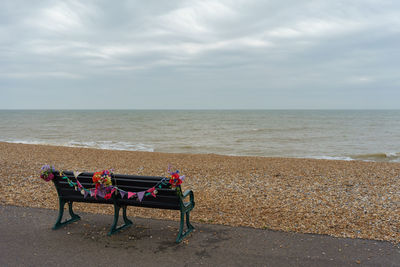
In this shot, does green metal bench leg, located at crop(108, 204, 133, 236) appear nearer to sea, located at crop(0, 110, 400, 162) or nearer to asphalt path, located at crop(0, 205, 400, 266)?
asphalt path, located at crop(0, 205, 400, 266)

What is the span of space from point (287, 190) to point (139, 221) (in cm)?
358

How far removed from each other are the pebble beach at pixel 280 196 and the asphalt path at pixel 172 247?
0.36m

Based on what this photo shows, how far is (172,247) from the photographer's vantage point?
13.3 feet

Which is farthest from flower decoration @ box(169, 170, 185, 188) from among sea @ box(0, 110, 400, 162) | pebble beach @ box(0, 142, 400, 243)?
sea @ box(0, 110, 400, 162)

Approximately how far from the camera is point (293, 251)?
3.88 metres

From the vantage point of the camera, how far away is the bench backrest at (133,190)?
4145 millimetres

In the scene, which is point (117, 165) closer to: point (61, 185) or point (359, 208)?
point (61, 185)

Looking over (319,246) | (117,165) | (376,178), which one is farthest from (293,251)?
(117,165)

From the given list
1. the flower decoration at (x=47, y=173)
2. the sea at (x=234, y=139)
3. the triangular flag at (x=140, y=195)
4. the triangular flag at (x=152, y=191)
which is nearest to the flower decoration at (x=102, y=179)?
the triangular flag at (x=140, y=195)

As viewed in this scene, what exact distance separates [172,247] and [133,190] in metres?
0.90

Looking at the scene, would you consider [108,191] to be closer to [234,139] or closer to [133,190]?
[133,190]

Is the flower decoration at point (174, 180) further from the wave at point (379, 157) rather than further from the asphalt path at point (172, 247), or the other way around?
the wave at point (379, 157)

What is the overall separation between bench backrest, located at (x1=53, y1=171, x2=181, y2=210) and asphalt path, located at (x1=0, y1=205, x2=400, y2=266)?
477 mm

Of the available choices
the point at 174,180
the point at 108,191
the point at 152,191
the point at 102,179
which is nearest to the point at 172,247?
the point at 152,191
